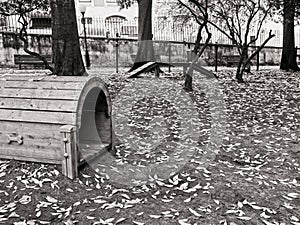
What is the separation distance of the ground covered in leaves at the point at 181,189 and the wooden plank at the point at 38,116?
586 mm

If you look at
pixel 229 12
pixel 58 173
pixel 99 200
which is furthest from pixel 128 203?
pixel 229 12

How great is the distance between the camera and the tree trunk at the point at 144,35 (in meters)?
14.6

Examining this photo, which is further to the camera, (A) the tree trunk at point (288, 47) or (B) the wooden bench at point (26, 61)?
(B) the wooden bench at point (26, 61)

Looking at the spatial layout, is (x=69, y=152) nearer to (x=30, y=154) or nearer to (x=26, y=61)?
(x=30, y=154)

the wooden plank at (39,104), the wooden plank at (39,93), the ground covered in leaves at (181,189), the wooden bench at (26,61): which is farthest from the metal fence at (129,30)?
the wooden plank at (39,104)

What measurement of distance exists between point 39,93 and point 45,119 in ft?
1.23

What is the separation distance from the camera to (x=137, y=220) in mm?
3389

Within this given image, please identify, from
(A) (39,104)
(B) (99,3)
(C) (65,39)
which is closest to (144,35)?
(C) (65,39)

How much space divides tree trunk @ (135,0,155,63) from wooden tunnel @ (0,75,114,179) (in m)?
10.3

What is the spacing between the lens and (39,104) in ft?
13.4

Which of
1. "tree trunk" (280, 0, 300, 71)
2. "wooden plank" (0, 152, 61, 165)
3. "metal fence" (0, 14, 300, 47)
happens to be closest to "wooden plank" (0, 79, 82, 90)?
"wooden plank" (0, 152, 61, 165)

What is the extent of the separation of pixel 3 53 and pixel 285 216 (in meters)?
17.4

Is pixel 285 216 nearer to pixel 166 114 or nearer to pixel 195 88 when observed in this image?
pixel 166 114

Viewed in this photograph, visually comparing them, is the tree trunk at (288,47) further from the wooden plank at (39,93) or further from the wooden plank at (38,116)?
the wooden plank at (38,116)
